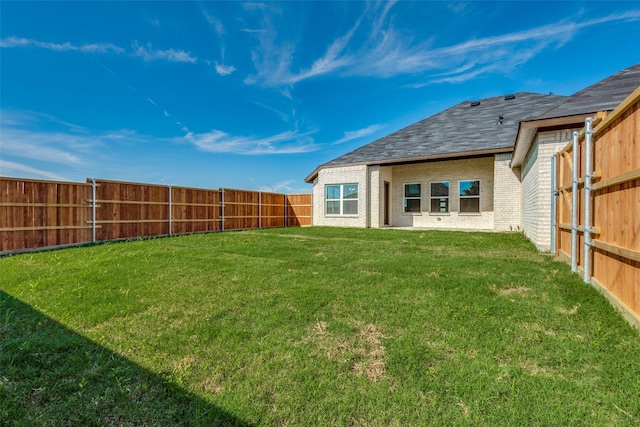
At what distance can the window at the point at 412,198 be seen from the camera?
47.7 feet

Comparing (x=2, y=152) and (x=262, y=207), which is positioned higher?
(x=2, y=152)

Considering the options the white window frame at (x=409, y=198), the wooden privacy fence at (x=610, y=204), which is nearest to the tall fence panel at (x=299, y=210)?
the white window frame at (x=409, y=198)

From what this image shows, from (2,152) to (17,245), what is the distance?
326cm

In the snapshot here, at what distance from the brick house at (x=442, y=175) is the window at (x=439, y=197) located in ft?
0.15

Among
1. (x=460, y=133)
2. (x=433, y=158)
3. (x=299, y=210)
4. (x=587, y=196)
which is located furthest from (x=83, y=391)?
(x=299, y=210)

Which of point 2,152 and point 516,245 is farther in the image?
point 2,152

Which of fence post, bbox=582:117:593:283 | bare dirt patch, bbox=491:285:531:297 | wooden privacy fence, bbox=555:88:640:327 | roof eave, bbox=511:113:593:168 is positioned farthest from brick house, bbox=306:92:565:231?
bare dirt patch, bbox=491:285:531:297

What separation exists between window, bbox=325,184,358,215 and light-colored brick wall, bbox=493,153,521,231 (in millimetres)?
6216

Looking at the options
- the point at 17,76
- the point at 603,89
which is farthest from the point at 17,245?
the point at 603,89

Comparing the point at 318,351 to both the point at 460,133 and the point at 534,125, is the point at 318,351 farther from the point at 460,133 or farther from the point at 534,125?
the point at 460,133

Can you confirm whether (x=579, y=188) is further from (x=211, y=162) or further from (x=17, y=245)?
(x=211, y=162)

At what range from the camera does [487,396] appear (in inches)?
67.1

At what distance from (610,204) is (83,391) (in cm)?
493

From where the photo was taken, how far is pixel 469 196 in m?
13.2
